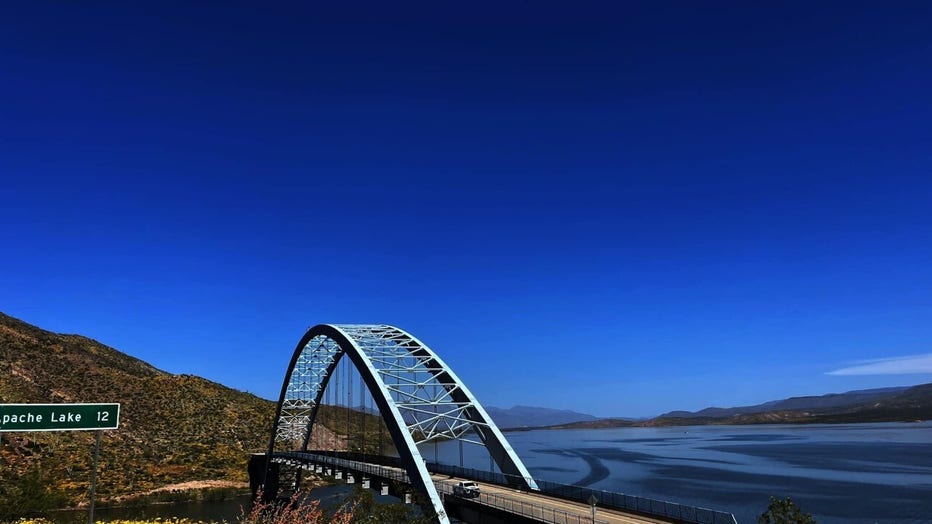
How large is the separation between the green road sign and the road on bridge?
15.0 metres

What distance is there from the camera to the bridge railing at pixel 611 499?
2130 cm

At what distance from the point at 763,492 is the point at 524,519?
53195 millimetres

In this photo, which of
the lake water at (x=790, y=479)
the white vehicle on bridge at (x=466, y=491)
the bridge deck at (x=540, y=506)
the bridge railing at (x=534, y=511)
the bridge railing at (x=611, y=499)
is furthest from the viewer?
the lake water at (x=790, y=479)

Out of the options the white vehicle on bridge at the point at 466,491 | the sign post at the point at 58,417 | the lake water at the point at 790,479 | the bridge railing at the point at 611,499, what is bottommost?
the lake water at the point at 790,479

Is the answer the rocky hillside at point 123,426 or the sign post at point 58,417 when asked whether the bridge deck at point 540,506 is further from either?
the rocky hillside at point 123,426

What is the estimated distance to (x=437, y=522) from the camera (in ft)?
87.2

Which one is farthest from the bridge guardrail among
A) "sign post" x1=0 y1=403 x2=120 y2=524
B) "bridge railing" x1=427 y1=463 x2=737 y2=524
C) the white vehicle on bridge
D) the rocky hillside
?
the rocky hillside

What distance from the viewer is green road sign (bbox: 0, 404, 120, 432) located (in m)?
14.6

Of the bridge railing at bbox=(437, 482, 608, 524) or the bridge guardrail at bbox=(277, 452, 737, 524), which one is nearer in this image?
the bridge railing at bbox=(437, 482, 608, 524)

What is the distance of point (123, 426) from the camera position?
3095 inches

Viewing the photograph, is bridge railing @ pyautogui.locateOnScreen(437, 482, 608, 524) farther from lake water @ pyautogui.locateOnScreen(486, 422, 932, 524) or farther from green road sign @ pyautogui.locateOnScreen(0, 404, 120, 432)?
lake water @ pyautogui.locateOnScreen(486, 422, 932, 524)

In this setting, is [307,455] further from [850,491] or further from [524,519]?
[850,491]

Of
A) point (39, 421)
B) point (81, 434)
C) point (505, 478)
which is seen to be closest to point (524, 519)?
point (505, 478)

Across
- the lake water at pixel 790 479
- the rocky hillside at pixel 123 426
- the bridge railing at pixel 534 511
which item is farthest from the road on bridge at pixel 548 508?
the rocky hillside at pixel 123 426
